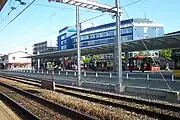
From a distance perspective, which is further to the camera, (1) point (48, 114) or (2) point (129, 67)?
(2) point (129, 67)

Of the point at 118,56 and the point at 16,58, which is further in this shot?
the point at 16,58

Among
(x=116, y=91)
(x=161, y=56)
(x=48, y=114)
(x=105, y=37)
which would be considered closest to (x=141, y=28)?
(x=105, y=37)

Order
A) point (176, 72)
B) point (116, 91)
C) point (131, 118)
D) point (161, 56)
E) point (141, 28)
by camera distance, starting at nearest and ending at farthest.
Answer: point (131, 118) → point (116, 91) → point (176, 72) → point (161, 56) → point (141, 28)

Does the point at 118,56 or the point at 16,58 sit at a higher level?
the point at 16,58

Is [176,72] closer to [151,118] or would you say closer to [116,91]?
[116,91]

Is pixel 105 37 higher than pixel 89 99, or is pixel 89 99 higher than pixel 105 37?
pixel 105 37

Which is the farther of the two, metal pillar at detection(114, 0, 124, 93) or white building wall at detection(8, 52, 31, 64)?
white building wall at detection(8, 52, 31, 64)

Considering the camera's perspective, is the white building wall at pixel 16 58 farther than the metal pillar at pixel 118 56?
Yes

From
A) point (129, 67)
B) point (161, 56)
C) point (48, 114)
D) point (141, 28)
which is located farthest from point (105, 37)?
point (48, 114)

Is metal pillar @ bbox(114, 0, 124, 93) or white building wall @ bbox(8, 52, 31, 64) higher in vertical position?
white building wall @ bbox(8, 52, 31, 64)

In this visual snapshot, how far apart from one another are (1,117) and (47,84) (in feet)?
49.7

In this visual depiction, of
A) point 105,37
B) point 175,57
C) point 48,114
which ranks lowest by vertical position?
point 48,114

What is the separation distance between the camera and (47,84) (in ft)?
88.8

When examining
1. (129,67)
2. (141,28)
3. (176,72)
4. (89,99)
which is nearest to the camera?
(89,99)
